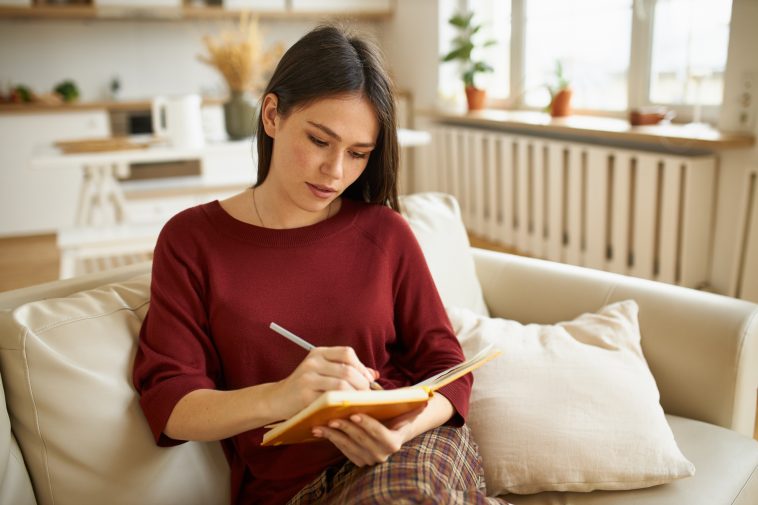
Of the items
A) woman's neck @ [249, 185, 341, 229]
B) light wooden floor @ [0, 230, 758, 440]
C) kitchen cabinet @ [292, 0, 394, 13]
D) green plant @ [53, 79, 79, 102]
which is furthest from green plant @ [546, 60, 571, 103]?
green plant @ [53, 79, 79, 102]

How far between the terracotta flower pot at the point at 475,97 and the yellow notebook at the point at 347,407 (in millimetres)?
3435

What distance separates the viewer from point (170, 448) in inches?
40.4

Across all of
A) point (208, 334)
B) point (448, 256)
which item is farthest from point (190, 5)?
point (208, 334)

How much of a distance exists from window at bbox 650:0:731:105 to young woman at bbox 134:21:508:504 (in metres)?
2.17

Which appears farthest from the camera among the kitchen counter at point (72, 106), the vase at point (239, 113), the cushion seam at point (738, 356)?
the kitchen counter at point (72, 106)

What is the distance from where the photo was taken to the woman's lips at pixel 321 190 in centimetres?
108

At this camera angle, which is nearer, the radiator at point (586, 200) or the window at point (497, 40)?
the radiator at point (586, 200)

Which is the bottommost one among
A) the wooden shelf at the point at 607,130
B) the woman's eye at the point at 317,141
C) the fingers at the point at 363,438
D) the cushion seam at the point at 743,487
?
the cushion seam at the point at 743,487

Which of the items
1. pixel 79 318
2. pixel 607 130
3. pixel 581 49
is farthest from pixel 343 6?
pixel 79 318

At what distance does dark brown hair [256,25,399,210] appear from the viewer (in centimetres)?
105

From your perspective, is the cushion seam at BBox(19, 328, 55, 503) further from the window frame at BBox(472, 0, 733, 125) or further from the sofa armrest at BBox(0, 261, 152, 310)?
the window frame at BBox(472, 0, 733, 125)

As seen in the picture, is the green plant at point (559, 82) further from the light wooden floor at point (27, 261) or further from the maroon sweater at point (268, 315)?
the light wooden floor at point (27, 261)

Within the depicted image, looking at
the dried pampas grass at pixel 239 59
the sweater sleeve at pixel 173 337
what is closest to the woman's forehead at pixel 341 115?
the sweater sleeve at pixel 173 337

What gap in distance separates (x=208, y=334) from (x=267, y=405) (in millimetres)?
214
